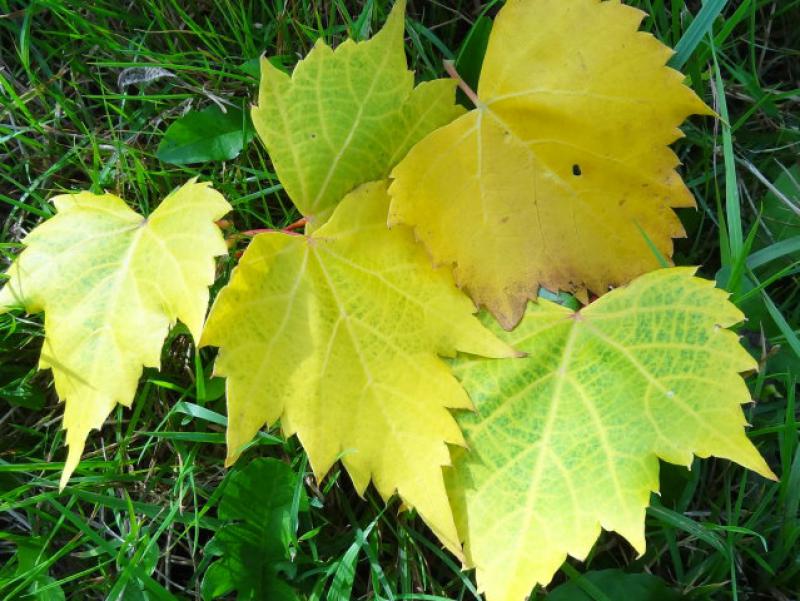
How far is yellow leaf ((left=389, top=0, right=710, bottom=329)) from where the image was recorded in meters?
1.01

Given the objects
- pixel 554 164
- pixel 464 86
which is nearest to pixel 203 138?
pixel 464 86

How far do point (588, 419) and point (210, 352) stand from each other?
0.59 meters

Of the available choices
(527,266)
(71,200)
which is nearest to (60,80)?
(71,200)

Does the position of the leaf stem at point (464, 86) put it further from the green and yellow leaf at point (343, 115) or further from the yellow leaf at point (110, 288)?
the yellow leaf at point (110, 288)

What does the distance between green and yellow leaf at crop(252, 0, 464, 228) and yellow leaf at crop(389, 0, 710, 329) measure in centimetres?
6

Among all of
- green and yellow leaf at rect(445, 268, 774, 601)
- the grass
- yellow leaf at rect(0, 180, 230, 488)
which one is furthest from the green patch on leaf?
green and yellow leaf at rect(445, 268, 774, 601)

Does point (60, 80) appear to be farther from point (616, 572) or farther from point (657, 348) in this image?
point (616, 572)

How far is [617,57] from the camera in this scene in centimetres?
101

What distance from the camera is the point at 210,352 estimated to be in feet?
4.00

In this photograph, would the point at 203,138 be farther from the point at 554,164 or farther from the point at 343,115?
the point at 554,164

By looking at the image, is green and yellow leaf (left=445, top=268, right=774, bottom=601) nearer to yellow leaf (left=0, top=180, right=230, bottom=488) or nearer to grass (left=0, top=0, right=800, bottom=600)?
grass (left=0, top=0, right=800, bottom=600)

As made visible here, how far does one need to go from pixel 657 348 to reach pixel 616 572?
1.14ft

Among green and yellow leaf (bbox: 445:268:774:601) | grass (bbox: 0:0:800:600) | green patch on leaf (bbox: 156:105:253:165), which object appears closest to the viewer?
green and yellow leaf (bbox: 445:268:774:601)

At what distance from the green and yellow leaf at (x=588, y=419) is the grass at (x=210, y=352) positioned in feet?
0.53
